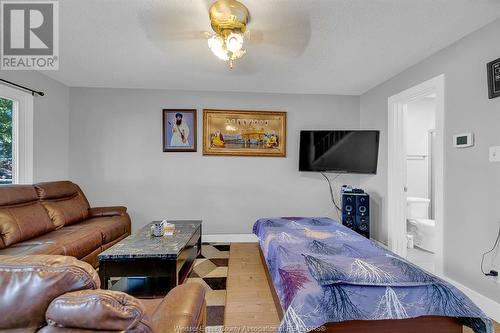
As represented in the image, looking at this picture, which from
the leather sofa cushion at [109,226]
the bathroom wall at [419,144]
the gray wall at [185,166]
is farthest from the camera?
the bathroom wall at [419,144]

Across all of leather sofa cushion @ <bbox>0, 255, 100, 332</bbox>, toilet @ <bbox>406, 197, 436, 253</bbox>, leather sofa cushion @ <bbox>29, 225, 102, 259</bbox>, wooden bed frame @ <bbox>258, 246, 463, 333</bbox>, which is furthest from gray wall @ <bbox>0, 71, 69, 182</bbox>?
toilet @ <bbox>406, 197, 436, 253</bbox>

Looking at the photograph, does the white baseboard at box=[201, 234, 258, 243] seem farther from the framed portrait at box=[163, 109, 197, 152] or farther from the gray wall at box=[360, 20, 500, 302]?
the gray wall at box=[360, 20, 500, 302]

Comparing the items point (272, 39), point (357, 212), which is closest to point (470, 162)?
point (357, 212)

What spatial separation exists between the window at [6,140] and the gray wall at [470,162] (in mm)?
4840

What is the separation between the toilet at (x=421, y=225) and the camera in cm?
331

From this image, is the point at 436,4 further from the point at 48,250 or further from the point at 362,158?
the point at 48,250

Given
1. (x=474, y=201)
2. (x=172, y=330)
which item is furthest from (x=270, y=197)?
(x=172, y=330)

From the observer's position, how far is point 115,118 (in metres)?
3.71

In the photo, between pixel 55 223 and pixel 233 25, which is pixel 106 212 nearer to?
pixel 55 223

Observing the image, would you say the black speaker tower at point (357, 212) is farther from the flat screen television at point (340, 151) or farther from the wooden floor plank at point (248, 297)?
the wooden floor plank at point (248, 297)

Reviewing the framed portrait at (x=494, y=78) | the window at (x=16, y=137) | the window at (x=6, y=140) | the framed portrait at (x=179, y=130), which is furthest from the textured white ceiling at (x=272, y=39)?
the window at (x=6, y=140)

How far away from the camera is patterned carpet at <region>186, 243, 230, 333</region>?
6.29 feet

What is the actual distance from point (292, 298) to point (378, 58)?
2.62 metres

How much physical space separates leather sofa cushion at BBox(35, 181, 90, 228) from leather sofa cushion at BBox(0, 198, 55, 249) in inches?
4.1
